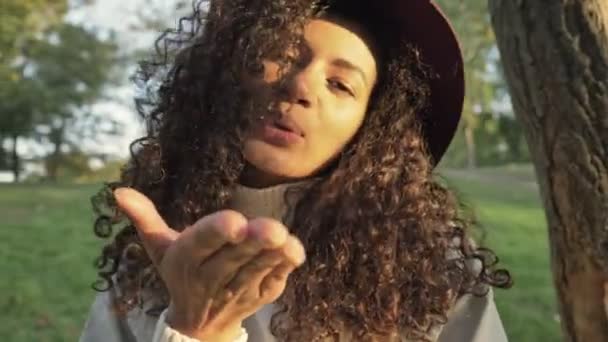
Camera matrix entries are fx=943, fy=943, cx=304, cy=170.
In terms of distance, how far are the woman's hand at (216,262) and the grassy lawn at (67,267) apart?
3.21 m

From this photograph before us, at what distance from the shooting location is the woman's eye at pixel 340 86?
5.18ft

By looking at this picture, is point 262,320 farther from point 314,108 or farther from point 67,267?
point 67,267

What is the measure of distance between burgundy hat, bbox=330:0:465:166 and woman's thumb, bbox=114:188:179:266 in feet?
2.31

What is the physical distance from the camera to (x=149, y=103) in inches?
74.1

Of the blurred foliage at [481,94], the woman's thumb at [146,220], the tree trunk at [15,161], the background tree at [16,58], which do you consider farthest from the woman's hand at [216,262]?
the tree trunk at [15,161]

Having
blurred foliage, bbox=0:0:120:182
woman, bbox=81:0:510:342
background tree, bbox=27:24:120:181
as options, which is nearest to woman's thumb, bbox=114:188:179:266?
woman, bbox=81:0:510:342

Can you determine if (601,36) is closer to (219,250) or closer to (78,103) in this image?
(219,250)

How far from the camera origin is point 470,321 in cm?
169

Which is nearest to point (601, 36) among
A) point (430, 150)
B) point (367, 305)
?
point (430, 150)

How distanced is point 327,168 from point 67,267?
5.86 metres

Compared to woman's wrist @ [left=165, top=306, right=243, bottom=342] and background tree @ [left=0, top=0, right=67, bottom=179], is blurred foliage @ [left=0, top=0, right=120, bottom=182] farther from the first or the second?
woman's wrist @ [left=165, top=306, right=243, bottom=342]

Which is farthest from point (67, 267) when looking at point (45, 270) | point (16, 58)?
point (16, 58)

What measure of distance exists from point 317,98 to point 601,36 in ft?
2.60

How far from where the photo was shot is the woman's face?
1.54m
